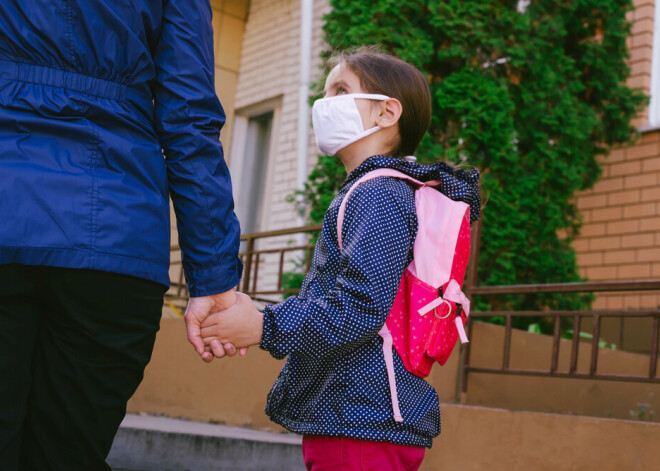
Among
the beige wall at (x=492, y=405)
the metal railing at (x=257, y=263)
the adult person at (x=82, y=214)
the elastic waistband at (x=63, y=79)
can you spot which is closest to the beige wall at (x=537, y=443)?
the beige wall at (x=492, y=405)

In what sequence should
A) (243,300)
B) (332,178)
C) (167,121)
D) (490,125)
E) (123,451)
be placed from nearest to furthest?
→ (167,121), (243,300), (123,451), (490,125), (332,178)

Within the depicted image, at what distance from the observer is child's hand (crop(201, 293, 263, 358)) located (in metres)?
2.09

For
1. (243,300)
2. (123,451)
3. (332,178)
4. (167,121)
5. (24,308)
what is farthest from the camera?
(332,178)

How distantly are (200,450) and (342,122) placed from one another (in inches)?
128

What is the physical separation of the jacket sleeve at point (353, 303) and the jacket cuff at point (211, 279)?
0.12m

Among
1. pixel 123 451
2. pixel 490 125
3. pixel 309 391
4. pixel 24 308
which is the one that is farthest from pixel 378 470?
pixel 490 125

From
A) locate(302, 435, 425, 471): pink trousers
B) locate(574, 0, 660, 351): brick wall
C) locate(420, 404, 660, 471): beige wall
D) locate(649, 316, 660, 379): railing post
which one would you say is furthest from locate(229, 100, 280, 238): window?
locate(302, 435, 425, 471): pink trousers

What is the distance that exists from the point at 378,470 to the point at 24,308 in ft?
2.92

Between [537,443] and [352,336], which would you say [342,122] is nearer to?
[352,336]

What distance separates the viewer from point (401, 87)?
8.16 feet

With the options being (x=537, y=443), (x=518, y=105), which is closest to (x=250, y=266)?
(x=518, y=105)

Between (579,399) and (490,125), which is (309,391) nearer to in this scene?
(579,399)

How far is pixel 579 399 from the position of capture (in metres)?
5.89

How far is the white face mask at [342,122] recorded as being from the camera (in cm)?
246
